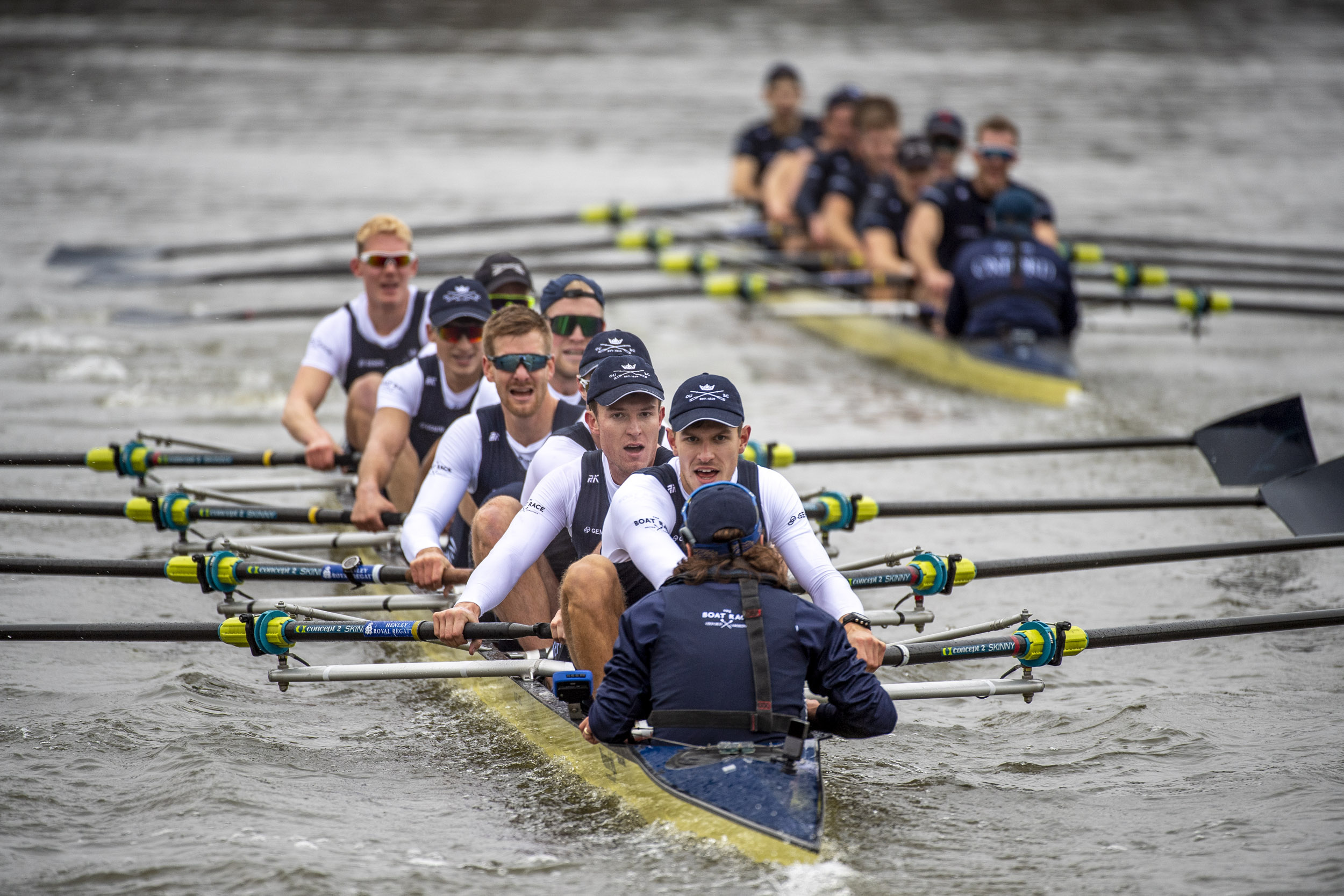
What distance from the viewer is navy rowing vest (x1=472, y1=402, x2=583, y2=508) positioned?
6199 millimetres

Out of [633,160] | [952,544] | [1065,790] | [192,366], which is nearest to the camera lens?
[1065,790]

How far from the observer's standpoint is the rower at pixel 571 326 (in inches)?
263

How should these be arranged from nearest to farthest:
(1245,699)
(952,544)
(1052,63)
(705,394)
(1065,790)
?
(705,394) < (1065,790) < (1245,699) < (952,544) < (1052,63)

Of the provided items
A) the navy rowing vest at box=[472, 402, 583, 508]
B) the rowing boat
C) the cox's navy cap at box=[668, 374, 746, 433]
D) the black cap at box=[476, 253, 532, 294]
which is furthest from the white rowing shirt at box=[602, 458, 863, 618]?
the rowing boat

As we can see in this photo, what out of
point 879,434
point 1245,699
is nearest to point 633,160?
point 879,434

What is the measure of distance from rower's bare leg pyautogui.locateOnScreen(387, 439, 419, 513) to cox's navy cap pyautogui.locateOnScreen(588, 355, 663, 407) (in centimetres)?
211

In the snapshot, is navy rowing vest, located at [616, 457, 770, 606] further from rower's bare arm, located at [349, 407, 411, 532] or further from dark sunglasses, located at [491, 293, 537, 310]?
dark sunglasses, located at [491, 293, 537, 310]

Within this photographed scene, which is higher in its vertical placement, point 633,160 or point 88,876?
point 633,160

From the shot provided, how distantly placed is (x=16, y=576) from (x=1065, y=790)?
5.54 meters

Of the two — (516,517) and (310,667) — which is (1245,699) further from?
(310,667)

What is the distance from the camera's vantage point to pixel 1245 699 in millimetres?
6004

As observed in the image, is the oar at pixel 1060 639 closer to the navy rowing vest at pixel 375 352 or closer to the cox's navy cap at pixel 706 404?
the cox's navy cap at pixel 706 404

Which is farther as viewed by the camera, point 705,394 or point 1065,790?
point 1065,790

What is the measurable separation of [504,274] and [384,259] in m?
0.65
